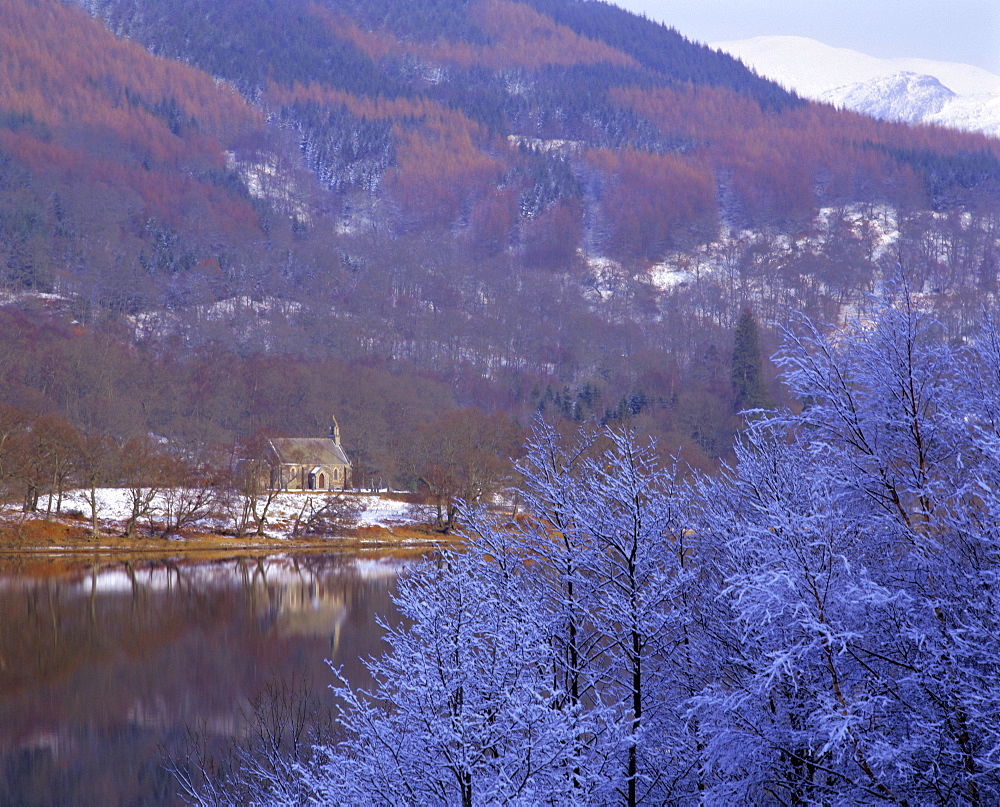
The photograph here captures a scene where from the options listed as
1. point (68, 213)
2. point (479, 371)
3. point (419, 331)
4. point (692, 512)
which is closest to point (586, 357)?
point (479, 371)

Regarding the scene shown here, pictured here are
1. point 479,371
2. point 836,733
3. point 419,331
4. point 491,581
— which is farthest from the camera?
point 419,331

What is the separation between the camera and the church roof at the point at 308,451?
64500mm

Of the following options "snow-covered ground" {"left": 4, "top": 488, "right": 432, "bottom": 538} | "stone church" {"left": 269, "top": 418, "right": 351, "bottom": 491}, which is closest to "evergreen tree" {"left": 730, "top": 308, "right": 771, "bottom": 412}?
"snow-covered ground" {"left": 4, "top": 488, "right": 432, "bottom": 538}

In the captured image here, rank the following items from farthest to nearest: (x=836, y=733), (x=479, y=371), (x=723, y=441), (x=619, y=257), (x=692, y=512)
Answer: (x=619, y=257) < (x=479, y=371) < (x=723, y=441) < (x=692, y=512) < (x=836, y=733)

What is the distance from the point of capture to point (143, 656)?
25516mm

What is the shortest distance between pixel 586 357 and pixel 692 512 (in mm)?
127871

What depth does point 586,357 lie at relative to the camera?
13738 centimetres

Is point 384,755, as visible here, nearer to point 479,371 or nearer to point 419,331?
point 479,371

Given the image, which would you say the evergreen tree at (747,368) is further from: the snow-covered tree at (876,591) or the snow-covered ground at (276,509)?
the snow-covered tree at (876,591)

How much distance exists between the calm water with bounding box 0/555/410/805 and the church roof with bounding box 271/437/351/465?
22983 millimetres

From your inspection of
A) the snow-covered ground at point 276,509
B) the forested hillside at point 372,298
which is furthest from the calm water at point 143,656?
the forested hillside at point 372,298

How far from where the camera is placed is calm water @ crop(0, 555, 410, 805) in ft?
55.1

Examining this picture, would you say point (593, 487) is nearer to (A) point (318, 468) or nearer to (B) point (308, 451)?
(B) point (308, 451)

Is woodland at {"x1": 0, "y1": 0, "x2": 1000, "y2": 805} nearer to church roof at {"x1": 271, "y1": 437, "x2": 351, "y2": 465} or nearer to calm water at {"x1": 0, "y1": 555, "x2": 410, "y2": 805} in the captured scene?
calm water at {"x1": 0, "y1": 555, "x2": 410, "y2": 805}
